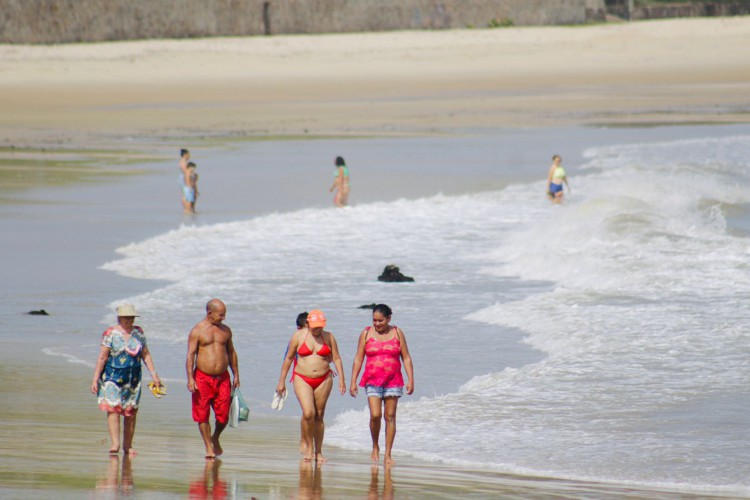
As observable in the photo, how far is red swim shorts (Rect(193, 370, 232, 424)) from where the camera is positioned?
36.0 feet

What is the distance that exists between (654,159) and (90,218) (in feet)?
54.8

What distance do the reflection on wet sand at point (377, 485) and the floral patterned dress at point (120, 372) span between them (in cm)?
191

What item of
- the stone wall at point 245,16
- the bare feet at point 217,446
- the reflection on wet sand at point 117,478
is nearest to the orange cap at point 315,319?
the bare feet at point 217,446

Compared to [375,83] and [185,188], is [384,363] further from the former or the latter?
[375,83]

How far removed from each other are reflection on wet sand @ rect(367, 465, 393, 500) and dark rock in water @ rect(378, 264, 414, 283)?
31.7 ft

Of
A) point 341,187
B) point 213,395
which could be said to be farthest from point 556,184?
point 213,395

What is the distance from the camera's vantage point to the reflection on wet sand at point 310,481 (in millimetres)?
9555

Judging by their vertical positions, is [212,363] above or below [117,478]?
above

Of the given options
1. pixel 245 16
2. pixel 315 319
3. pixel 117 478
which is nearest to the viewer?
pixel 117 478

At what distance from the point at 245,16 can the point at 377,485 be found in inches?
2227

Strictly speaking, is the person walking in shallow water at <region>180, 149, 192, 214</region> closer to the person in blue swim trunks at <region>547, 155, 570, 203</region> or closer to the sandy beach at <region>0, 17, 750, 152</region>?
the person in blue swim trunks at <region>547, 155, 570, 203</region>

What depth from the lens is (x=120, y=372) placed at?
10.9 m

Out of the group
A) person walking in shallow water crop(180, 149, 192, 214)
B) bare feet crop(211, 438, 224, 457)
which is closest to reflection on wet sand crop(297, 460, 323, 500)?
bare feet crop(211, 438, 224, 457)

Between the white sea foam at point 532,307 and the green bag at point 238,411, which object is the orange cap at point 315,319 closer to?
the green bag at point 238,411
